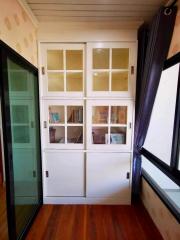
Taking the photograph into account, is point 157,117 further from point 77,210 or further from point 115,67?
point 77,210

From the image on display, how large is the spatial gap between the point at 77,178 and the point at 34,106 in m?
1.11

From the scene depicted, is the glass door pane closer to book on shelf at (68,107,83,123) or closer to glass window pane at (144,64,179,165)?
book on shelf at (68,107,83,123)

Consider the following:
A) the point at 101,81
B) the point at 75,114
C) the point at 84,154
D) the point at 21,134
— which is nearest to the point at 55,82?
the point at 75,114

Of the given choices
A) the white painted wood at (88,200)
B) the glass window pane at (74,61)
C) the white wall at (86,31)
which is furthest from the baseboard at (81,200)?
the white wall at (86,31)

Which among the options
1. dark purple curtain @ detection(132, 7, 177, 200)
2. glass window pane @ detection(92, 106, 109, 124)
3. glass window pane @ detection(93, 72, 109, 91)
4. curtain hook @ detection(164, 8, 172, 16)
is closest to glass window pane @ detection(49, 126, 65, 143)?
glass window pane @ detection(92, 106, 109, 124)

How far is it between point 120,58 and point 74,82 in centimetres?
67

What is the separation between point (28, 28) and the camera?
1.72 m

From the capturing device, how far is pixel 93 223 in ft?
6.07

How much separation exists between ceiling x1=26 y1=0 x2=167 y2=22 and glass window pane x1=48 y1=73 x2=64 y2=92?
64 centimetres

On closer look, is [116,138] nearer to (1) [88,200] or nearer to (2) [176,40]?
(1) [88,200]

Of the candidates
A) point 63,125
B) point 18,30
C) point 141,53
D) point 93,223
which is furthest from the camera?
point 63,125

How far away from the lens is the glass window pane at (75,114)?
6.89ft

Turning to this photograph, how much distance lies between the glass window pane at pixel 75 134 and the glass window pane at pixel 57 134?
0.26 ft

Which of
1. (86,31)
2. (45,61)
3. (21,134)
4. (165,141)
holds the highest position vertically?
(86,31)
